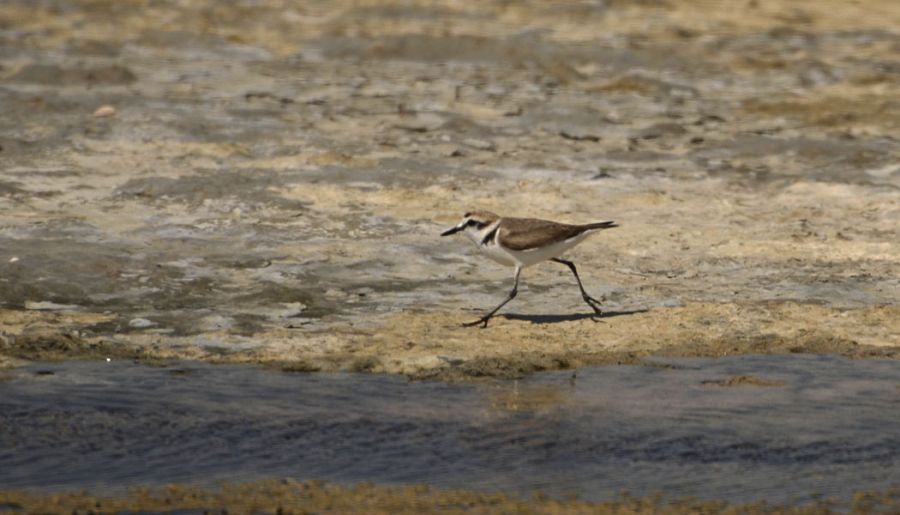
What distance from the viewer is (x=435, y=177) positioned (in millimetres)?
12469

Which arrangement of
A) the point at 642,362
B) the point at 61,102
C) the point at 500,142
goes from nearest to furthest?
the point at 642,362, the point at 500,142, the point at 61,102

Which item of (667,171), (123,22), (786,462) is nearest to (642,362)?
(786,462)

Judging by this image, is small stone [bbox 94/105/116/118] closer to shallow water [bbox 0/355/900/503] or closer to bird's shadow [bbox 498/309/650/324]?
bird's shadow [bbox 498/309/650/324]

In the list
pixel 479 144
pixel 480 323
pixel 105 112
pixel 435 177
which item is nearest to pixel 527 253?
pixel 480 323

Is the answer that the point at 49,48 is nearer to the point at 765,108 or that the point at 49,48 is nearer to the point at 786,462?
the point at 765,108

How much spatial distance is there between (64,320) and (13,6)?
1124cm

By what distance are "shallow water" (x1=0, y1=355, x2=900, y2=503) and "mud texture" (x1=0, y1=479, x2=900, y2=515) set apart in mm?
123

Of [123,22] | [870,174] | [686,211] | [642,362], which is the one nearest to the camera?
[642,362]

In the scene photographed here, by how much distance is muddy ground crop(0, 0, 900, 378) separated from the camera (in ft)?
29.8

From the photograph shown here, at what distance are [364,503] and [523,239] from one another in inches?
116

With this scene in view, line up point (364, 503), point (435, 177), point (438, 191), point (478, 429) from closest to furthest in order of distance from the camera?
point (364, 503), point (478, 429), point (438, 191), point (435, 177)

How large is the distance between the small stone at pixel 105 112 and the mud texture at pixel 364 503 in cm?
811

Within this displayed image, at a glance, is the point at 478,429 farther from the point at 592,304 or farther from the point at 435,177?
the point at 435,177

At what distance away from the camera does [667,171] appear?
1288cm
